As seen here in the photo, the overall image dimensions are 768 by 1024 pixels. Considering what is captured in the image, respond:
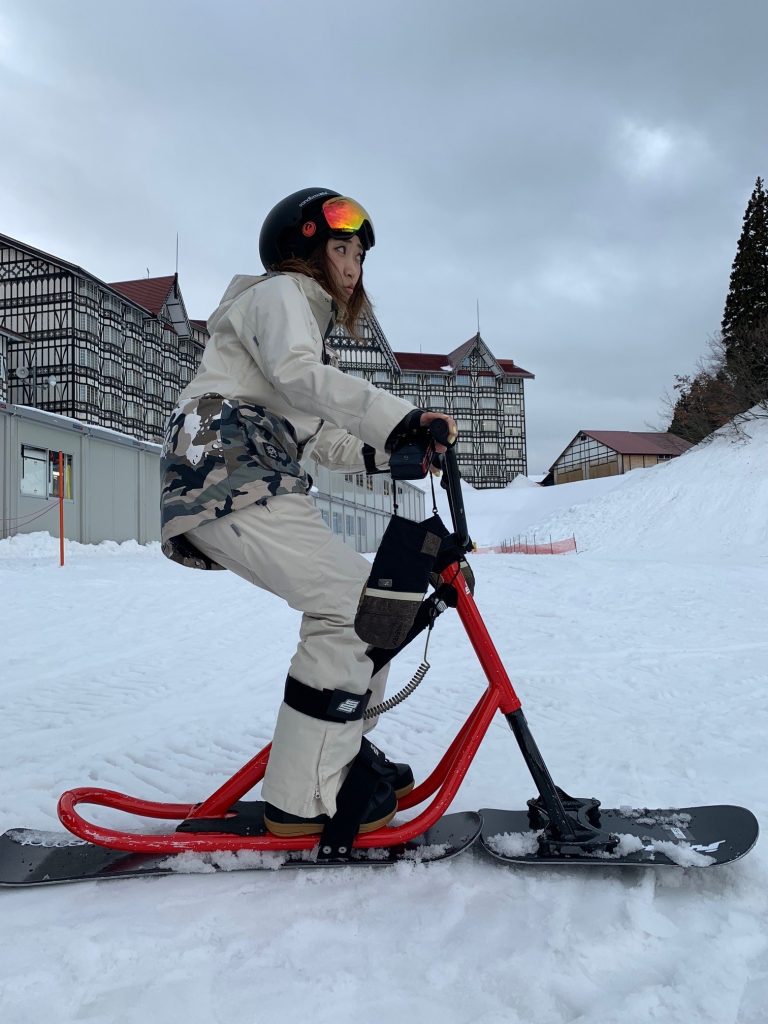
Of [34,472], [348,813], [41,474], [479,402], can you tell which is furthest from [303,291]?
[479,402]

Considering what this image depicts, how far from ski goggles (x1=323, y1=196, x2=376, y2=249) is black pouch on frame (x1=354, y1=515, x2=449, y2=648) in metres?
0.93

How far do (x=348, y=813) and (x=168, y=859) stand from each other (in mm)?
508

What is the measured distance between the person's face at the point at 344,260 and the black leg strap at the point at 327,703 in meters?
1.22

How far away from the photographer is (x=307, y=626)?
75.9 inches

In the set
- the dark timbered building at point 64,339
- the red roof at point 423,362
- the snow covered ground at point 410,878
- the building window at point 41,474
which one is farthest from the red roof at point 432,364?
the snow covered ground at point 410,878

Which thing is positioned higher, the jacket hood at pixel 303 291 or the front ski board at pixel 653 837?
the jacket hood at pixel 303 291

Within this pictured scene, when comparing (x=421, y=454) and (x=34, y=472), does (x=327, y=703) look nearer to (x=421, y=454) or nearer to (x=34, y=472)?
(x=421, y=454)

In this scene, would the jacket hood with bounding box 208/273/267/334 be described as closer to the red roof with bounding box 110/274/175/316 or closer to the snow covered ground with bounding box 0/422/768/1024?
the snow covered ground with bounding box 0/422/768/1024

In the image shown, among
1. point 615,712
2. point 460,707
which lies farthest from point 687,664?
point 460,707

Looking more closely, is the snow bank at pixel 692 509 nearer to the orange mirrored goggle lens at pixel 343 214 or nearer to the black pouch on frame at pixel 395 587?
the orange mirrored goggle lens at pixel 343 214

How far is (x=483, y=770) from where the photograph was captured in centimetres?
271

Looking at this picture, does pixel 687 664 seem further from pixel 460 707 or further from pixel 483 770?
pixel 483 770

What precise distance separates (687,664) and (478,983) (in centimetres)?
411

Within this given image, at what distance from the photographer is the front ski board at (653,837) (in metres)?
1.76
